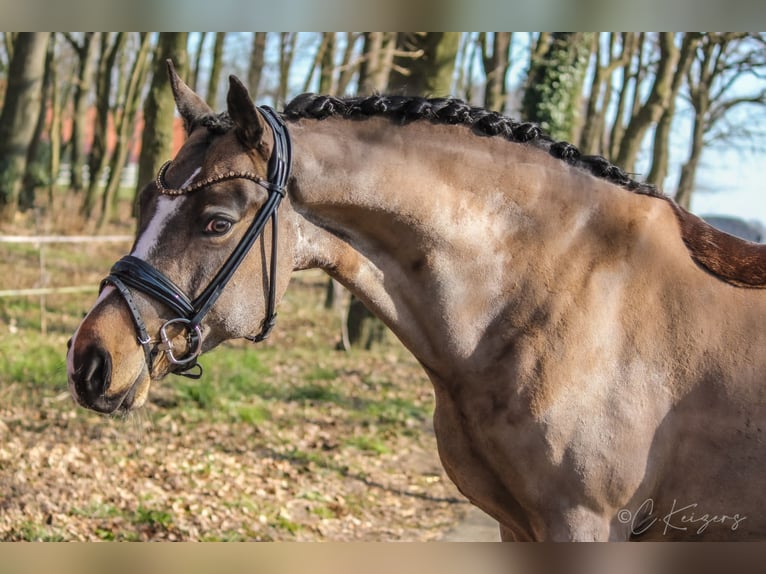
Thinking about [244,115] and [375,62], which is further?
[375,62]

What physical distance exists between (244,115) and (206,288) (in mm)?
647

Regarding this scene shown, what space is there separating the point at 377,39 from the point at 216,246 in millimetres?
10067

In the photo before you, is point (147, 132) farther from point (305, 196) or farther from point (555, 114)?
point (305, 196)

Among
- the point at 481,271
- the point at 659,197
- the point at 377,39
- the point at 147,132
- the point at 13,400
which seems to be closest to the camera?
the point at 481,271

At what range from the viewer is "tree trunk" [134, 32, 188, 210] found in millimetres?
9797

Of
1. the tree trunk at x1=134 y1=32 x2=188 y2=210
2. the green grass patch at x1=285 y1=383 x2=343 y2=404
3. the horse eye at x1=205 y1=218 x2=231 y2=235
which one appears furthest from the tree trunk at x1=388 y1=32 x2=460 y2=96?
the horse eye at x1=205 y1=218 x2=231 y2=235

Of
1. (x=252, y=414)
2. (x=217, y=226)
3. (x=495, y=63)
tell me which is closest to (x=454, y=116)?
(x=217, y=226)

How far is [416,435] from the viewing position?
30.9ft

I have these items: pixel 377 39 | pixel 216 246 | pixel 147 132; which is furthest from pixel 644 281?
pixel 377 39

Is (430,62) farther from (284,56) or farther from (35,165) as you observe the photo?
(35,165)

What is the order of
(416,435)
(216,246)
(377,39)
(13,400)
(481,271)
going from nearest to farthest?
(216,246) < (481,271) < (13,400) < (416,435) < (377,39)

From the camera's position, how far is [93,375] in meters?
2.70
